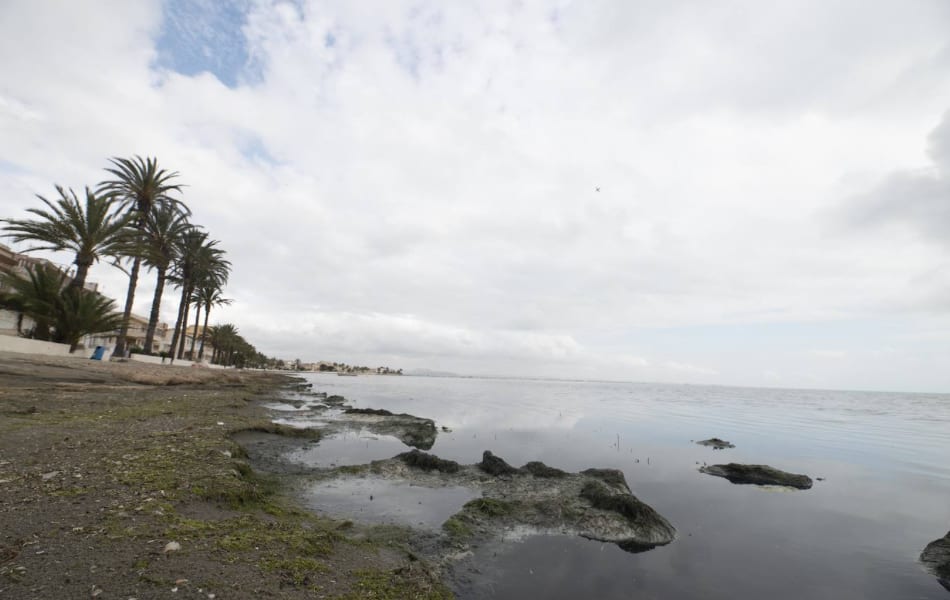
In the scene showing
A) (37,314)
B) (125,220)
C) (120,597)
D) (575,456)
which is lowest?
(575,456)

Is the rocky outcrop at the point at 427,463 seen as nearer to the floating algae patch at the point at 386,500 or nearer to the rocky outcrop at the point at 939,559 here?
the floating algae patch at the point at 386,500

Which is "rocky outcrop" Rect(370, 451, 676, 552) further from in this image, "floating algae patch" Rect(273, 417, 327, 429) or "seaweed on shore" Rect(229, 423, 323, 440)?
"floating algae patch" Rect(273, 417, 327, 429)

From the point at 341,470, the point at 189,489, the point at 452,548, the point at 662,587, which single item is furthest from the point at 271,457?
the point at 662,587

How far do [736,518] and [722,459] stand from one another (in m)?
9.57

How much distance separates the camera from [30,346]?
31.6m

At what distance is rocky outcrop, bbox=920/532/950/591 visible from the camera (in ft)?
27.8

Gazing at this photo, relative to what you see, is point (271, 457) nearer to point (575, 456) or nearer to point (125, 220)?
point (575, 456)

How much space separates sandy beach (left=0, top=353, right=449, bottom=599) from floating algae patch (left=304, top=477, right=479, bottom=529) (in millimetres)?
965

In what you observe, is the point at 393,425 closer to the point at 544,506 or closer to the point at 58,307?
the point at 544,506

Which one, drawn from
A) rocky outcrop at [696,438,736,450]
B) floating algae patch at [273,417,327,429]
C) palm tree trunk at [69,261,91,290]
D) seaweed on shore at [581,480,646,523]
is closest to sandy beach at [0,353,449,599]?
seaweed on shore at [581,480,646,523]

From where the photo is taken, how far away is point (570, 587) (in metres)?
7.20

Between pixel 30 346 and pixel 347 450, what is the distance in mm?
30860

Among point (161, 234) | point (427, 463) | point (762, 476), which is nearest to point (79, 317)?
point (161, 234)

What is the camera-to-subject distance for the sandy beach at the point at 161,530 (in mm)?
4383
